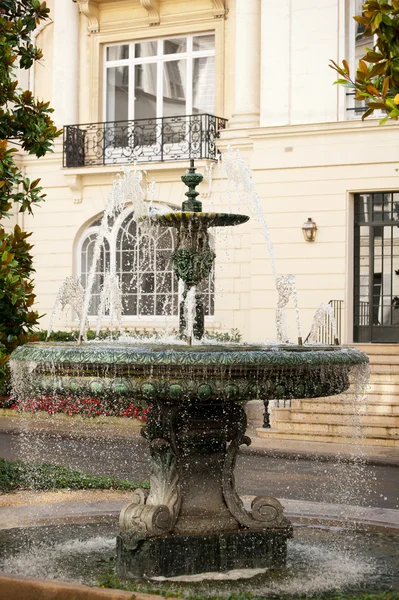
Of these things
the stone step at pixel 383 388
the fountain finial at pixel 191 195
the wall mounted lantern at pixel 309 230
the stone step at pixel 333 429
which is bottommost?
the stone step at pixel 333 429

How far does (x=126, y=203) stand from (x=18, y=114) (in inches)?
504

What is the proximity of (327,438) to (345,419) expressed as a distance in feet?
1.91

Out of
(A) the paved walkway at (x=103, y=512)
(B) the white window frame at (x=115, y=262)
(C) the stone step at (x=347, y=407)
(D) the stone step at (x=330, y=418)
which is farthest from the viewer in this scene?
(B) the white window frame at (x=115, y=262)

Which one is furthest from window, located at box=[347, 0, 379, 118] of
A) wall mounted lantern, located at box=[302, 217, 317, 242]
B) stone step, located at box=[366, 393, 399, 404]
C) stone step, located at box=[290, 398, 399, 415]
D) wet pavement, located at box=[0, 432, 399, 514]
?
wet pavement, located at box=[0, 432, 399, 514]

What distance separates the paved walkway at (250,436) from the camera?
15594 millimetres

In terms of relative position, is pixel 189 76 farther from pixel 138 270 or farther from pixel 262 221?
pixel 262 221

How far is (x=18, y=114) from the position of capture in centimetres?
1189

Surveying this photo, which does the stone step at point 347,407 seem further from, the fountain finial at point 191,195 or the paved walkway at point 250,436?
the fountain finial at point 191,195

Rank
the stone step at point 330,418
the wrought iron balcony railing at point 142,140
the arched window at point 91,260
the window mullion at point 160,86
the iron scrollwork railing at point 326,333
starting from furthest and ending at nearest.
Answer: the window mullion at point 160,86 → the arched window at point 91,260 → the wrought iron balcony railing at point 142,140 → the iron scrollwork railing at point 326,333 → the stone step at point 330,418

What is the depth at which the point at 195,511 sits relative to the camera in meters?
7.26

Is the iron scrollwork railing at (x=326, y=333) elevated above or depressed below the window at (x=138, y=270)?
below

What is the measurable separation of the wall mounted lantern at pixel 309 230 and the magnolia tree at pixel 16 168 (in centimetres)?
1009

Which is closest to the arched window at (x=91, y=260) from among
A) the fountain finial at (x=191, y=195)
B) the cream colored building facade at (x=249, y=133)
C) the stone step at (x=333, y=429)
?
the cream colored building facade at (x=249, y=133)

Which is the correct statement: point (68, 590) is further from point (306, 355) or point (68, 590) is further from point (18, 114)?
point (18, 114)
